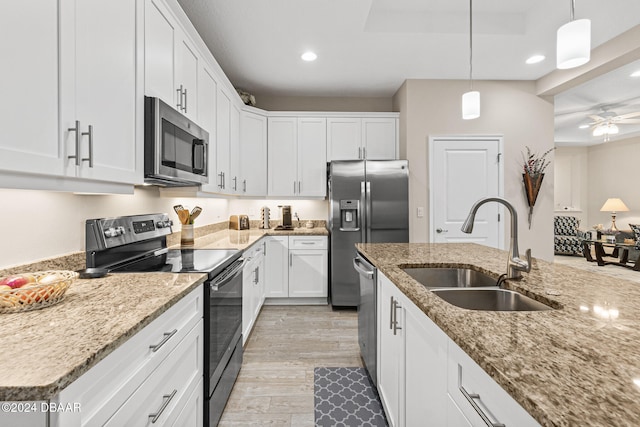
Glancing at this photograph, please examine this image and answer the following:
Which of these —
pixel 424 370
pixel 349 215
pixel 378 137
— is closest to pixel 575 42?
pixel 424 370

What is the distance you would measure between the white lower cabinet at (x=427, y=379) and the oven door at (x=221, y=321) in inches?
35.5

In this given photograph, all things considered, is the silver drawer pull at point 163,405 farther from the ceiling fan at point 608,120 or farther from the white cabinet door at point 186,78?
the ceiling fan at point 608,120

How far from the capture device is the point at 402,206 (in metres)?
3.61

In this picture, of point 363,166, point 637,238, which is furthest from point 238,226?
point 637,238

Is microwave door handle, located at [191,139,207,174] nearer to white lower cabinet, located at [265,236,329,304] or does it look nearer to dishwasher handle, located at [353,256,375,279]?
dishwasher handle, located at [353,256,375,279]

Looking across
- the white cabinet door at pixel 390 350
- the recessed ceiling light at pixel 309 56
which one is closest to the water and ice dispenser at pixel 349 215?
the recessed ceiling light at pixel 309 56

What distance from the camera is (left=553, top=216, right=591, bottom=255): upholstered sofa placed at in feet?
24.1

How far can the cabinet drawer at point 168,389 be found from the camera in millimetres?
887

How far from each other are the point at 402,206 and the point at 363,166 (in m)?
0.64

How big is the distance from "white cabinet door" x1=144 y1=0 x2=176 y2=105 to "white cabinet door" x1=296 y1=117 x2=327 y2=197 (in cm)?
228

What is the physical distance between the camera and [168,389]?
44.8 inches

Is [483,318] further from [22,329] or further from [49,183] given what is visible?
[49,183]

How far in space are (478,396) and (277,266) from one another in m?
3.19

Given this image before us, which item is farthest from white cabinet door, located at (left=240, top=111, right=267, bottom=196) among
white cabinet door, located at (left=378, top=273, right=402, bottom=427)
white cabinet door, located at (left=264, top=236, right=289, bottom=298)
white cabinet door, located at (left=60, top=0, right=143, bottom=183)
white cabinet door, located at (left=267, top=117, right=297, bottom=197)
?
white cabinet door, located at (left=378, top=273, right=402, bottom=427)
